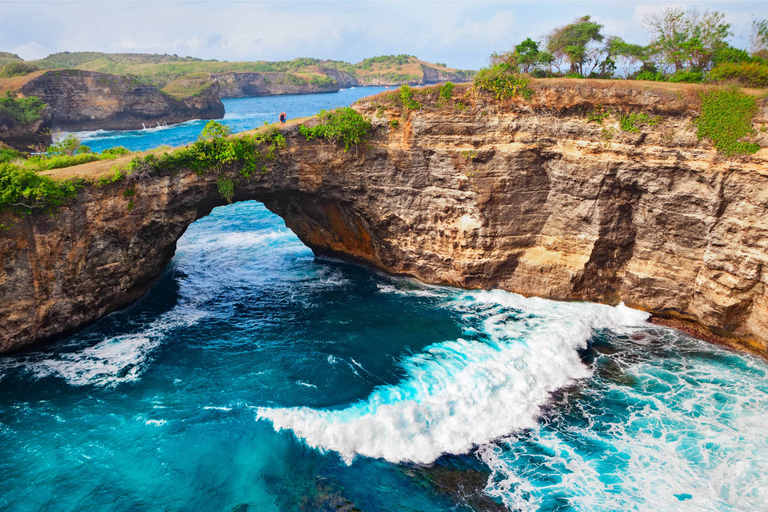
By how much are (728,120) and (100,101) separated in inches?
3671

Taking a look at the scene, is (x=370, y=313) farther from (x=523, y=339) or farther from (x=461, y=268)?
(x=523, y=339)

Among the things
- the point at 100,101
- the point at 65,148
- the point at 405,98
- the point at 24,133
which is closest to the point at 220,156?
the point at 65,148

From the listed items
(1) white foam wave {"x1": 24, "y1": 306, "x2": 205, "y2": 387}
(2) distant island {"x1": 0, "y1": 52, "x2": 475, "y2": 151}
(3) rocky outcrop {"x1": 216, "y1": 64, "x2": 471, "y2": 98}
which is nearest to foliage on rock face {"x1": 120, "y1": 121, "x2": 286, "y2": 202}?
(1) white foam wave {"x1": 24, "y1": 306, "x2": 205, "y2": 387}

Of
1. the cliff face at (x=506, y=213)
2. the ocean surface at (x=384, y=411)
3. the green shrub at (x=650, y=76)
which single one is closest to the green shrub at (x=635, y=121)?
the cliff face at (x=506, y=213)

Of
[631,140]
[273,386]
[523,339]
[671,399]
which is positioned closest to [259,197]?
[273,386]

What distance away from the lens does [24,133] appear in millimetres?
59938

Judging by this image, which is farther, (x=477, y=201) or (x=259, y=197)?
(x=259, y=197)

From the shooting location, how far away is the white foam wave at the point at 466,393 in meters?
14.2

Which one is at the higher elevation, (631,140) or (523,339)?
(631,140)

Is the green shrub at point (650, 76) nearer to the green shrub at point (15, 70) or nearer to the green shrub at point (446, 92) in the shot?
the green shrub at point (446, 92)

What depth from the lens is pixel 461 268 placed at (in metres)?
22.5

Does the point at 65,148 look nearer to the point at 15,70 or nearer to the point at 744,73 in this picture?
the point at 744,73

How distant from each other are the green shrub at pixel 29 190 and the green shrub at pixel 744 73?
26.8 metres

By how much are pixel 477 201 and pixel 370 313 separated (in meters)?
7.45
